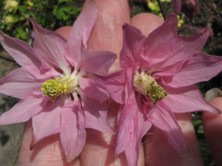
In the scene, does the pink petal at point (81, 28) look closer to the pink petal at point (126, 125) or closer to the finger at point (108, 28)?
the finger at point (108, 28)

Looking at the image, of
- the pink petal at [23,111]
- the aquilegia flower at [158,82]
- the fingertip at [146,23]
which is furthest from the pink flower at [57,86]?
the fingertip at [146,23]

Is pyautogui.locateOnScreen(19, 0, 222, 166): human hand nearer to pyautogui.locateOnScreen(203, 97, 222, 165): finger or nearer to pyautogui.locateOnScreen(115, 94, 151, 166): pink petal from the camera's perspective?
pyautogui.locateOnScreen(203, 97, 222, 165): finger

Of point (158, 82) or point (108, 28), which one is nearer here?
point (158, 82)

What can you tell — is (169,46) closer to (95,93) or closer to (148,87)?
(148,87)

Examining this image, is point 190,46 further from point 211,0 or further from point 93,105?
point 211,0

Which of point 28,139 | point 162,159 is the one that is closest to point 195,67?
point 162,159

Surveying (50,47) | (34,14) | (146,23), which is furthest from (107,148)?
(34,14)

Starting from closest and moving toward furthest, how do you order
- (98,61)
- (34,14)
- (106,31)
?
(98,61) < (106,31) < (34,14)
